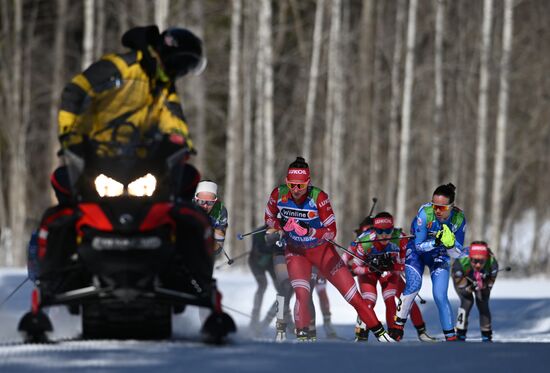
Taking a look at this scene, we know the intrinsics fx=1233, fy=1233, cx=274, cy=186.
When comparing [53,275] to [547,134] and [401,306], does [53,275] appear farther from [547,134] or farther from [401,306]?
[547,134]

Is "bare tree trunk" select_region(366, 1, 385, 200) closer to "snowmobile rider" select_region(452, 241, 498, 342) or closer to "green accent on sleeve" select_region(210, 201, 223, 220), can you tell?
"snowmobile rider" select_region(452, 241, 498, 342)

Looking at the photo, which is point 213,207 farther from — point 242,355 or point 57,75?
point 57,75

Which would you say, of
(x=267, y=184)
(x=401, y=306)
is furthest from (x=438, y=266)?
(x=267, y=184)

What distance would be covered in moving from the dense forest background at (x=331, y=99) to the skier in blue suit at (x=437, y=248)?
17.4 m

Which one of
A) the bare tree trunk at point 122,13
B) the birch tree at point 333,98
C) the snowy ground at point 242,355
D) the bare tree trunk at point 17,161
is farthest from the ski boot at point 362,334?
the bare tree trunk at point 17,161

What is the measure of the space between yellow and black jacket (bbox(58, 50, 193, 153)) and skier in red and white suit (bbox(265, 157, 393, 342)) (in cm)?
425

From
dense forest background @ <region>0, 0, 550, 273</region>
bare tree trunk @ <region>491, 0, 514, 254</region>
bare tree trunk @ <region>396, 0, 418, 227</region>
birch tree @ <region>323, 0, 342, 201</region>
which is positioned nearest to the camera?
bare tree trunk @ <region>491, 0, 514, 254</region>

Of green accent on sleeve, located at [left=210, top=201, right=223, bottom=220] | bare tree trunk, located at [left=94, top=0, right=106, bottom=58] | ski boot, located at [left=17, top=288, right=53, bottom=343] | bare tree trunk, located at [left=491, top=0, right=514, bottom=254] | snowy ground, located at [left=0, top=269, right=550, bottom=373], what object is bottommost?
snowy ground, located at [left=0, top=269, right=550, bottom=373]

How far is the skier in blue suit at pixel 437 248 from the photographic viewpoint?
545 inches

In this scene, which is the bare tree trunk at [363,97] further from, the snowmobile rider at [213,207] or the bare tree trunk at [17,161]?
the snowmobile rider at [213,207]

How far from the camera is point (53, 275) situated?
8.60 m

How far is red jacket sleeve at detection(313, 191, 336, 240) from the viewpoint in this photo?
13.2 meters

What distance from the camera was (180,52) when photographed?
29.1 ft

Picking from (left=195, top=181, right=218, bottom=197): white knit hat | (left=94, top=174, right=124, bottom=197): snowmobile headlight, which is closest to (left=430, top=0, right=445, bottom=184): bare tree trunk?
(left=195, top=181, right=218, bottom=197): white knit hat
